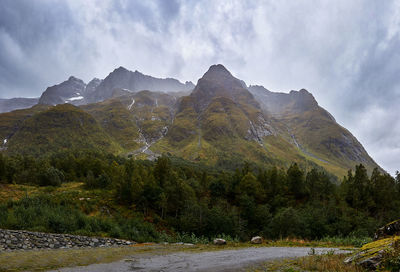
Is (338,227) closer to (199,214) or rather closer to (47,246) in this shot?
(199,214)

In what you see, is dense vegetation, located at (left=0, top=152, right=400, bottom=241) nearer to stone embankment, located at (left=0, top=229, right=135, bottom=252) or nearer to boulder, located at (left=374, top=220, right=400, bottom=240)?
stone embankment, located at (left=0, top=229, right=135, bottom=252)

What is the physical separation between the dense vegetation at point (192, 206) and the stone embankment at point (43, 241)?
9.16 feet

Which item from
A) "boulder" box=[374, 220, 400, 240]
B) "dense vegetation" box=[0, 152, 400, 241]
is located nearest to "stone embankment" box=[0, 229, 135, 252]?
"dense vegetation" box=[0, 152, 400, 241]

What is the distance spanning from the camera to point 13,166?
65.2 metres

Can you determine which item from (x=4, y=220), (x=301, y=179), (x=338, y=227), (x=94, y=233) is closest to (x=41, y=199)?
(x=4, y=220)

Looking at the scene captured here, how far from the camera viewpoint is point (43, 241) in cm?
2342

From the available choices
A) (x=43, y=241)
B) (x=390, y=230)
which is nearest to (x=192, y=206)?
(x=43, y=241)

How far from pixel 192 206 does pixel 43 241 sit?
3080 cm

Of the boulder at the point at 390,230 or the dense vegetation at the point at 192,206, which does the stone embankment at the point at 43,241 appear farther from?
the boulder at the point at 390,230

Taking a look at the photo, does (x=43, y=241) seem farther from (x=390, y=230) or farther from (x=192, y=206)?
(x=390, y=230)

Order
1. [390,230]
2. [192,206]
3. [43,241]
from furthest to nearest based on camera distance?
[192,206]
[43,241]
[390,230]

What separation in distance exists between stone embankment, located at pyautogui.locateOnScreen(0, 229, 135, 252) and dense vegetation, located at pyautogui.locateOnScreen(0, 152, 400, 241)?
2792mm

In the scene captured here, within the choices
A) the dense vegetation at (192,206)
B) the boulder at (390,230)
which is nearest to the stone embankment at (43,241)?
the dense vegetation at (192,206)

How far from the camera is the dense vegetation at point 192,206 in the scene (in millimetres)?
31656
